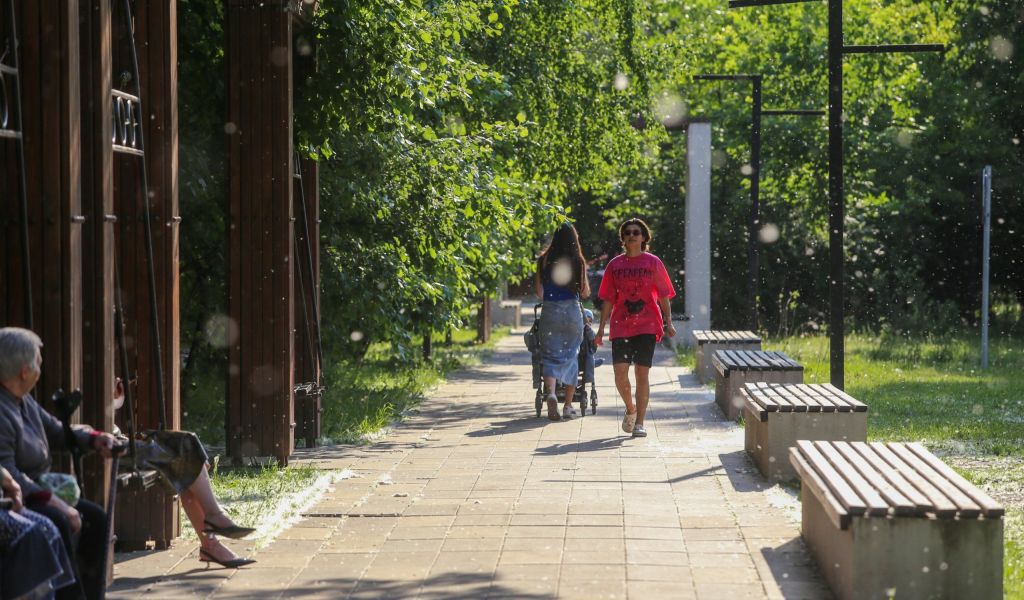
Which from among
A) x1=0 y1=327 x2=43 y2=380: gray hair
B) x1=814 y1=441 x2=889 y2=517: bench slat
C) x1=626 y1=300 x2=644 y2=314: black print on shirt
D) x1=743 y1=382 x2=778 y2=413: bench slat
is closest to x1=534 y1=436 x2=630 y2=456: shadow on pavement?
x1=626 y1=300 x2=644 y2=314: black print on shirt

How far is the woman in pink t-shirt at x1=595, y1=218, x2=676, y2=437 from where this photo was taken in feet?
40.1

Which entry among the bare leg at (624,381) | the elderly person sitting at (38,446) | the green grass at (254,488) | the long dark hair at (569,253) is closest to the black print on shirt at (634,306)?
the bare leg at (624,381)

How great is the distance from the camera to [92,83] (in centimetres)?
629

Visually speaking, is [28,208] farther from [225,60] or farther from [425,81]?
[425,81]

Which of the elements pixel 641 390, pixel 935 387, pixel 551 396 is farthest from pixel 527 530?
pixel 935 387

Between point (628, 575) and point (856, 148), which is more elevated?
point (856, 148)

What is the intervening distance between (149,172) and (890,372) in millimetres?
13813

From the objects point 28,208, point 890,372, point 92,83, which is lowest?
point 890,372

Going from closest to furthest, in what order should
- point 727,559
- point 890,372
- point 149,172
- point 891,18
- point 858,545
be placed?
point 858,545 < point 727,559 < point 149,172 < point 890,372 < point 891,18

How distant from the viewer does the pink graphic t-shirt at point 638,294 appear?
12227 millimetres

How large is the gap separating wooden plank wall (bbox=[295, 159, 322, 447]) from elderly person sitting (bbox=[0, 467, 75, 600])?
20.4ft

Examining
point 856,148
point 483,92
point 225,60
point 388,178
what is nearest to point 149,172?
point 225,60

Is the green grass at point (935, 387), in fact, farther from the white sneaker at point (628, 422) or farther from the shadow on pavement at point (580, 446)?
the shadow on pavement at point (580, 446)

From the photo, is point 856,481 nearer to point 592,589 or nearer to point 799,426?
point 592,589
